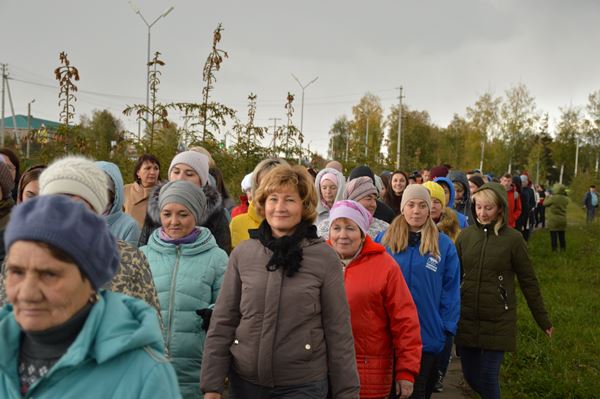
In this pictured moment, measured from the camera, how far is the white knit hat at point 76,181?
265 centimetres

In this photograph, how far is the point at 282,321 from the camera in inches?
123

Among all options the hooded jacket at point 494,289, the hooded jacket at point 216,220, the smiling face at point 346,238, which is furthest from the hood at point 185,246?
the hooded jacket at point 494,289

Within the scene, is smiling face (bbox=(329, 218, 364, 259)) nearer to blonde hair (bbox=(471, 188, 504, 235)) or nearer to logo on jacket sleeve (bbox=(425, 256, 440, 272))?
logo on jacket sleeve (bbox=(425, 256, 440, 272))

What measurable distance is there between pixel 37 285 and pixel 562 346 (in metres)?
7.46

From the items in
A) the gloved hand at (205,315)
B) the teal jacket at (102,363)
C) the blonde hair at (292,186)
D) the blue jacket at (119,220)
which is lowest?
the gloved hand at (205,315)

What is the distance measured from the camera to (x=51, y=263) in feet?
5.38

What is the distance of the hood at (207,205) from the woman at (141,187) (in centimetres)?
117

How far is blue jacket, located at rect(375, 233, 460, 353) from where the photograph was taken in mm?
4512

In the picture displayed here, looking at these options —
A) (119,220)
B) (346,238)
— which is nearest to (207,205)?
(119,220)

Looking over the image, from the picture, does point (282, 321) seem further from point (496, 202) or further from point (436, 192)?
point (436, 192)

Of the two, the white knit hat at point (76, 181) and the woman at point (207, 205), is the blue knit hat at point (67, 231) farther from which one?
the woman at point (207, 205)

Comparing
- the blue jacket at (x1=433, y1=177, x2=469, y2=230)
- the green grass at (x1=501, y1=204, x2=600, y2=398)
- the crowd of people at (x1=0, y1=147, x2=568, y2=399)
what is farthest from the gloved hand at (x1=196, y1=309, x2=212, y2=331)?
the blue jacket at (x1=433, y1=177, x2=469, y2=230)

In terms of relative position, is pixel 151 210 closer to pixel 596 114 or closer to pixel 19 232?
pixel 19 232

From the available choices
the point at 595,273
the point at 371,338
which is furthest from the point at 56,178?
the point at 595,273
